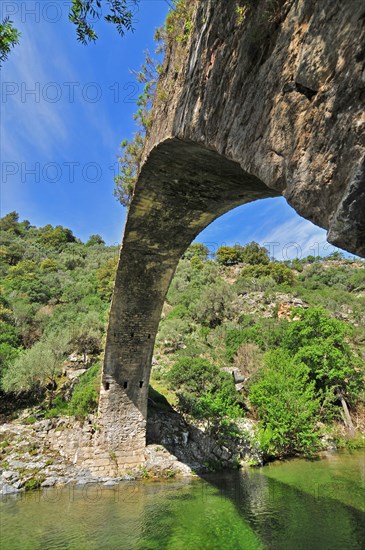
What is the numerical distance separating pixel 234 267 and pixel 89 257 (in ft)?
60.5

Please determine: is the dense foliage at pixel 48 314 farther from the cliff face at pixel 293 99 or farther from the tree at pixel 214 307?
the cliff face at pixel 293 99

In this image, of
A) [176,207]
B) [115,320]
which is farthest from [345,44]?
[115,320]

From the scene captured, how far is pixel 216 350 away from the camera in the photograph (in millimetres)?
23234

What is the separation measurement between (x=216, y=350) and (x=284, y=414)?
35.9 feet

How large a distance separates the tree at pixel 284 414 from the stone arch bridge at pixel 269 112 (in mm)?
9267

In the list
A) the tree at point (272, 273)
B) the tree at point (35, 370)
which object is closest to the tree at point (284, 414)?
the tree at point (35, 370)

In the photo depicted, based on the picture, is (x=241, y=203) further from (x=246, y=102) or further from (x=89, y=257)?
(x=89, y=257)

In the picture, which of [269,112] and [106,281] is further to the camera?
[106,281]

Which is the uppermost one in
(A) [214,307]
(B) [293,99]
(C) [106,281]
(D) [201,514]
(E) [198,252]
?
(E) [198,252]

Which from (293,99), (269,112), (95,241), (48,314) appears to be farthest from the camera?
(95,241)

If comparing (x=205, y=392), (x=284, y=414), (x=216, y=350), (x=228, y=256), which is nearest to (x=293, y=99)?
(x=284, y=414)

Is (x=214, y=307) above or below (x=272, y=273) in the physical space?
below

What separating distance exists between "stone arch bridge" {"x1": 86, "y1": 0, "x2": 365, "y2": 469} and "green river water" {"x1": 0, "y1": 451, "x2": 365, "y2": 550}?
620cm

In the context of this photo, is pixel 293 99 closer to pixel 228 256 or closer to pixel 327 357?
pixel 327 357
